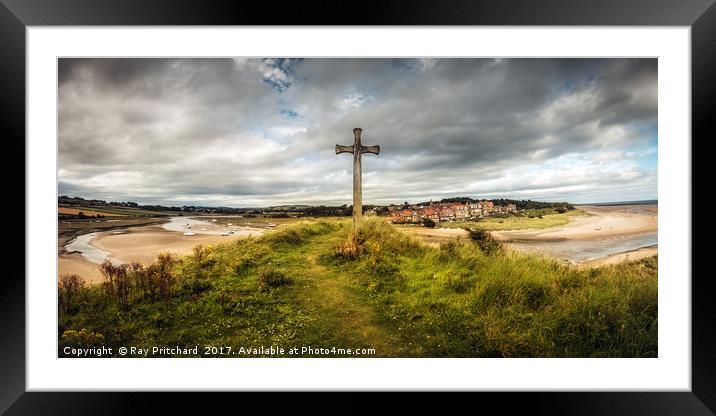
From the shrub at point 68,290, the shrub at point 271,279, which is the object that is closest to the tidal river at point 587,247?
the shrub at point 271,279

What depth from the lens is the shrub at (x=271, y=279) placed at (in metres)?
3.56

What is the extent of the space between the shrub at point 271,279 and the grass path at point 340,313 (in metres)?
0.23

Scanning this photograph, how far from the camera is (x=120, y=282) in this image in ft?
10.3

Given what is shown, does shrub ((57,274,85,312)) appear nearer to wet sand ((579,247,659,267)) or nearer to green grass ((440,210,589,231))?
green grass ((440,210,589,231))

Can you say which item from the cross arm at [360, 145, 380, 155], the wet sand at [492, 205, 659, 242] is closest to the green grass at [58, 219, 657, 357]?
the wet sand at [492, 205, 659, 242]

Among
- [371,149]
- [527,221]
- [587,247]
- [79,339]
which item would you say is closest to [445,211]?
[527,221]

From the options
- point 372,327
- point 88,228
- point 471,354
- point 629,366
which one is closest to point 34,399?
point 88,228

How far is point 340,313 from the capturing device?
3195 mm

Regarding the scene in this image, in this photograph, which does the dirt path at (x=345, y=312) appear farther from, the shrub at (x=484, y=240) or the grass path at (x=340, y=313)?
the shrub at (x=484, y=240)

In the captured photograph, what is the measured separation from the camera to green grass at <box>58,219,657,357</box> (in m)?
2.77

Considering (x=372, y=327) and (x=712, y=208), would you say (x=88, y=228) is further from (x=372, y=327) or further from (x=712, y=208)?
(x=712, y=208)

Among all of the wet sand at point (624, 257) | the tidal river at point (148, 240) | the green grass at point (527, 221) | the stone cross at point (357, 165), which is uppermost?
the stone cross at point (357, 165)
